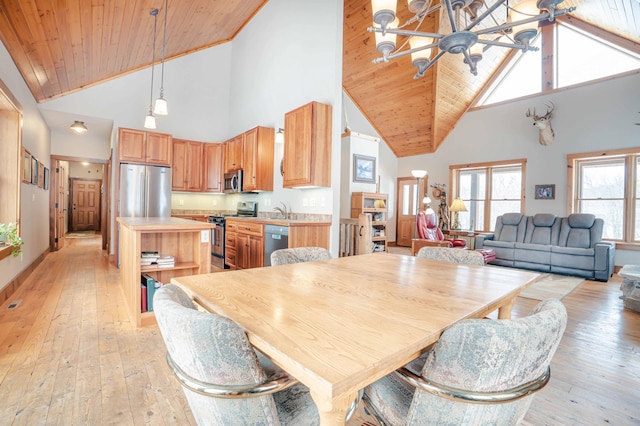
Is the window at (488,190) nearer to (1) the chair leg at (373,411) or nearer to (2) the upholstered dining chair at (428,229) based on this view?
(2) the upholstered dining chair at (428,229)

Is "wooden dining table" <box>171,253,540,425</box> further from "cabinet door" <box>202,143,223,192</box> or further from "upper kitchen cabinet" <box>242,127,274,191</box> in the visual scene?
"cabinet door" <box>202,143,223,192</box>

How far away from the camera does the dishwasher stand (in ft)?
11.9

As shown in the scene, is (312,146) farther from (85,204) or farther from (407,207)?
(85,204)

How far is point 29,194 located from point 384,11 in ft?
16.1

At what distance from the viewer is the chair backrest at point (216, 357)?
0.73m

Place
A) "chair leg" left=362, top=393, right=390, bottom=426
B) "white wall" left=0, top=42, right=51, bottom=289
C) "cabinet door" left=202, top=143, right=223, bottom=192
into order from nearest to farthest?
"chair leg" left=362, top=393, right=390, bottom=426 < "white wall" left=0, top=42, right=51, bottom=289 < "cabinet door" left=202, top=143, right=223, bottom=192

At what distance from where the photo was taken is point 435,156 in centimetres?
843

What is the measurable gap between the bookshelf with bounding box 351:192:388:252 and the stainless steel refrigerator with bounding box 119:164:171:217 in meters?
3.54

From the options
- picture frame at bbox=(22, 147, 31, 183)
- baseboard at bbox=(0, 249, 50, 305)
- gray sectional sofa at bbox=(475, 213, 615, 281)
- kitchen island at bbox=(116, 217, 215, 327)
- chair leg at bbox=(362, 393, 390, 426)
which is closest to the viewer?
chair leg at bbox=(362, 393, 390, 426)

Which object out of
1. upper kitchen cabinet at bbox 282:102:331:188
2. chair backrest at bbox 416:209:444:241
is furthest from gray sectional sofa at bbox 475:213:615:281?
upper kitchen cabinet at bbox 282:102:331:188

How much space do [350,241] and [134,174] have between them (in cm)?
387

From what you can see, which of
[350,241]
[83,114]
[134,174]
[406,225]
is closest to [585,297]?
[350,241]

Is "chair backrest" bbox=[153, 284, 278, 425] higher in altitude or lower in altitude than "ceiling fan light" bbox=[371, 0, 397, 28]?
lower

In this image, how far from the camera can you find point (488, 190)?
750 cm
